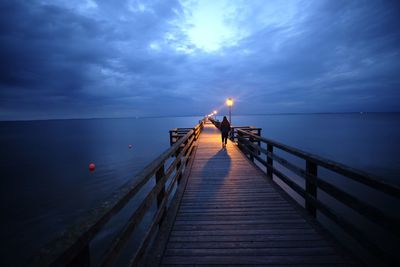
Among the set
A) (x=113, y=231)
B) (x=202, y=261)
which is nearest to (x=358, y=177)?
(x=202, y=261)

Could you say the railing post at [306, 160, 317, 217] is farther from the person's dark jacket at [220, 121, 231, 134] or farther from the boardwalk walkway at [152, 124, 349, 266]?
the person's dark jacket at [220, 121, 231, 134]

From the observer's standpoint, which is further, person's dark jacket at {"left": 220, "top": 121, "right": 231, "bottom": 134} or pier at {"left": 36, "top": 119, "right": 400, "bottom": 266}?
person's dark jacket at {"left": 220, "top": 121, "right": 231, "bottom": 134}

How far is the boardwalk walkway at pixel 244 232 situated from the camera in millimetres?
2850

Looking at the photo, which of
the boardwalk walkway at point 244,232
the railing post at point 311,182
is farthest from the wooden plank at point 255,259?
the railing post at point 311,182

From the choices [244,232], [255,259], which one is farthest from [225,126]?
[255,259]

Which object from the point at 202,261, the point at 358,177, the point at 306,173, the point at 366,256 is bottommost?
the point at 366,256

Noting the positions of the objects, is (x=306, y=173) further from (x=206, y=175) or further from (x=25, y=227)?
(x=25, y=227)

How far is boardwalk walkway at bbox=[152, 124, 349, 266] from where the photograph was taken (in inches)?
112

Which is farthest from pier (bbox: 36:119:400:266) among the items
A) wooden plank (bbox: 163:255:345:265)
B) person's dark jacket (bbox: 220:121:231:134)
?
person's dark jacket (bbox: 220:121:231:134)

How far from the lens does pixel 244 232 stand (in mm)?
3445

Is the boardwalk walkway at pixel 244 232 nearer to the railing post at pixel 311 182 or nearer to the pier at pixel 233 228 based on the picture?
the pier at pixel 233 228

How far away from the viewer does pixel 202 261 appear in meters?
2.82

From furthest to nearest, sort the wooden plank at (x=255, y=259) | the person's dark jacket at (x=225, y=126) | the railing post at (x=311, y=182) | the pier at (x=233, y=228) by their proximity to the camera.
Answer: the person's dark jacket at (x=225, y=126)
the railing post at (x=311, y=182)
the wooden plank at (x=255, y=259)
the pier at (x=233, y=228)

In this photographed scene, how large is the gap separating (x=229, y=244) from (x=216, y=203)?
1477 millimetres
